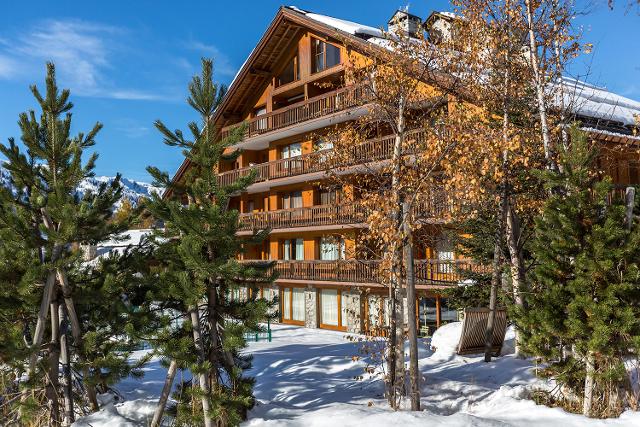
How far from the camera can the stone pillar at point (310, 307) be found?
29234 mm

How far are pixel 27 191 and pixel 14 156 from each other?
34.0 inches

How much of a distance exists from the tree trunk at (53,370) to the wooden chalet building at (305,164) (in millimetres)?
15078

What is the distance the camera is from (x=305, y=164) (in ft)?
95.7

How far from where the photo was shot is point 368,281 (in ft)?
84.3

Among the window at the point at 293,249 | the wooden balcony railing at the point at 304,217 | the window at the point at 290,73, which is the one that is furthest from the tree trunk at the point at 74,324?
the window at the point at 290,73

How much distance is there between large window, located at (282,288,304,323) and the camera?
3056 cm

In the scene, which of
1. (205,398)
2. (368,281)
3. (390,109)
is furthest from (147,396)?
(368,281)

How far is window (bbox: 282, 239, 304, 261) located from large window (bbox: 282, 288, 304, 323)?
1795mm

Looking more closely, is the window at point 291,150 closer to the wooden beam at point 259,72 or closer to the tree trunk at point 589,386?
the wooden beam at point 259,72

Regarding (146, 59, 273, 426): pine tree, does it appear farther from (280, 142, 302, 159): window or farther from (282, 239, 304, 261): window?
(280, 142, 302, 159): window

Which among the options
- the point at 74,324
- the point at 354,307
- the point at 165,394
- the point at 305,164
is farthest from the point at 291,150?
the point at 165,394

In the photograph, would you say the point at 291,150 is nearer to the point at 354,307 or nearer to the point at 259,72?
the point at 259,72

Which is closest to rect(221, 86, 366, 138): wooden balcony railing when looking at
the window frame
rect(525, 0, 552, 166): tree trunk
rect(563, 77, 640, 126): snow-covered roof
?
the window frame

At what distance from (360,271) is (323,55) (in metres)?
12.0
